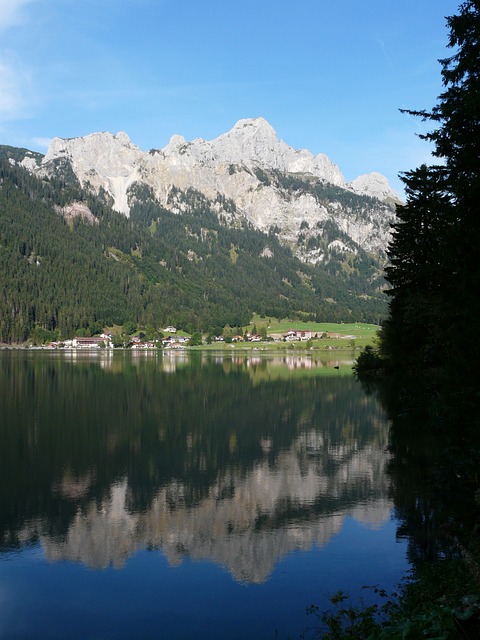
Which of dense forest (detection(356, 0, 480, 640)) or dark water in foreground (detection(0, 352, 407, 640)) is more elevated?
dense forest (detection(356, 0, 480, 640))

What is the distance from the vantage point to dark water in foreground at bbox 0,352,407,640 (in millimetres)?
16844

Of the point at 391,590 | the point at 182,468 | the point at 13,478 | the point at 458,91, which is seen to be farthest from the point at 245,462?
the point at 458,91

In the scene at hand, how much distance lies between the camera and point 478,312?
70.7ft

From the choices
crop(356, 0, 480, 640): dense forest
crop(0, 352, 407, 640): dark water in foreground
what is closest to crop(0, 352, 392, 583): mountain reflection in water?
crop(0, 352, 407, 640): dark water in foreground

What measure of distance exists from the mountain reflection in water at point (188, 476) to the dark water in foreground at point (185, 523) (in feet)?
0.38

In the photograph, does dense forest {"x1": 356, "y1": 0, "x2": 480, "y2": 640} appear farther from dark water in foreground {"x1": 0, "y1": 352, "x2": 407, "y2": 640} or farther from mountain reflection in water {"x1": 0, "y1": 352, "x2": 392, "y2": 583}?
mountain reflection in water {"x1": 0, "y1": 352, "x2": 392, "y2": 583}

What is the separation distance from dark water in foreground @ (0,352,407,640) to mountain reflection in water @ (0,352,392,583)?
116mm

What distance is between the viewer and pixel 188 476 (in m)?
32.8

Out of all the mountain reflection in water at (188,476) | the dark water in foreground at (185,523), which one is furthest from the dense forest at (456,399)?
the mountain reflection in water at (188,476)

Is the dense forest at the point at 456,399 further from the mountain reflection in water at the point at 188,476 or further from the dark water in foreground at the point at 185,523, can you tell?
the mountain reflection in water at the point at 188,476

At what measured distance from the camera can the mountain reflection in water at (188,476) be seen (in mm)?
22688

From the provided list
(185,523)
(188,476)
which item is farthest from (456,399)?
(188,476)

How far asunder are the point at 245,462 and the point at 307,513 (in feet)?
35.7

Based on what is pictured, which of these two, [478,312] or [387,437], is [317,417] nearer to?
[387,437]
